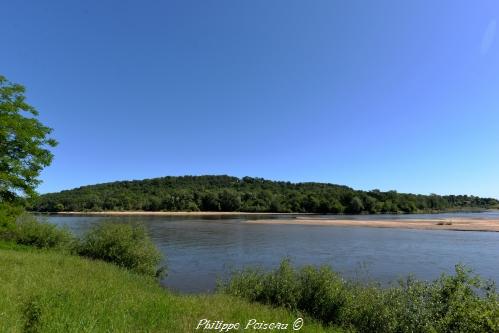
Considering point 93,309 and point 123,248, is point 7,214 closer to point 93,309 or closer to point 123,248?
point 123,248

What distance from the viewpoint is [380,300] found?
14.6 metres

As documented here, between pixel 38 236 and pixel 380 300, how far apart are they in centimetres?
3320

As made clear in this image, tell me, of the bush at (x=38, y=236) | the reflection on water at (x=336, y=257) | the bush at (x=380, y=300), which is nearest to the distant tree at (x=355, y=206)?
the reflection on water at (x=336, y=257)

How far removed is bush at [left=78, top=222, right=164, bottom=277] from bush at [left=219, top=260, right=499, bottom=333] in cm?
1187

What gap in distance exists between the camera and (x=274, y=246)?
49031 mm

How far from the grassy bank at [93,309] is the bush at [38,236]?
1909 cm

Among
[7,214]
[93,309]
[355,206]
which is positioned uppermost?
[355,206]

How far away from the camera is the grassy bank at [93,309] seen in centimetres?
916

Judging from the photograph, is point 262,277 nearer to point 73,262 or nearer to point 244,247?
point 73,262

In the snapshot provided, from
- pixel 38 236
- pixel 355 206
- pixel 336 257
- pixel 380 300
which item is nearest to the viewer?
pixel 380 300

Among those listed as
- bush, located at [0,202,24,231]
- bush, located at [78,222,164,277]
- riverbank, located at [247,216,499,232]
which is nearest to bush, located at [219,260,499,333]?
bush, located at [78,222,164,277]

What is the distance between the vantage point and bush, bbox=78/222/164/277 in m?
28.1

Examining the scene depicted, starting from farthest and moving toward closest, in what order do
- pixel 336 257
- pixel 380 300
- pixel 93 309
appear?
pixel 336 257 → pixel 380 300 → pixel 93 309

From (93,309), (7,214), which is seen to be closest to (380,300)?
(93,309)
